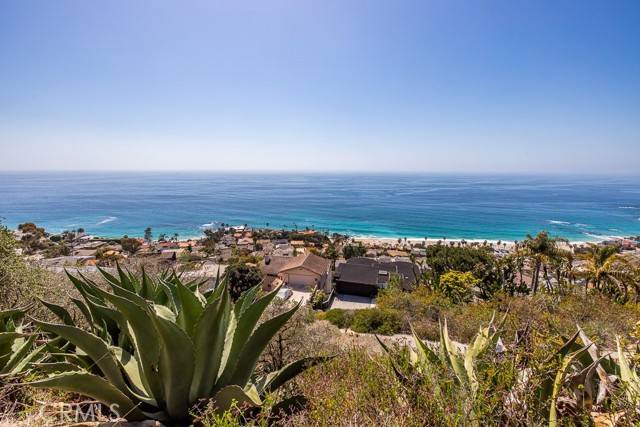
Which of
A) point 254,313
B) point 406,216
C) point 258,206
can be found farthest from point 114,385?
point 258,206

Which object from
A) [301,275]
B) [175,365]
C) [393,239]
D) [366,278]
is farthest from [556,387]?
[393,239]

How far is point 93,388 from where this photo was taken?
1.95m

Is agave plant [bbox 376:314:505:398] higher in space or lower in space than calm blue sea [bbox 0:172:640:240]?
higher

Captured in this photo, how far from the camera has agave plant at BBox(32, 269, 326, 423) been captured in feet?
6.24

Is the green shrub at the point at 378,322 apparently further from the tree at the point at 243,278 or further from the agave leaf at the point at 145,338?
the tree at the point at 243,278

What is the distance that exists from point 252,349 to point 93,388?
993mm

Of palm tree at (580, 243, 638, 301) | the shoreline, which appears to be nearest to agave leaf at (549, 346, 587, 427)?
palm tree at (580, 243, 638, 301)

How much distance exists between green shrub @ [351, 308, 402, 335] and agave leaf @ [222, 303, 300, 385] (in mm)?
9077

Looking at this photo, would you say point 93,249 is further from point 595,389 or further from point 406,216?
point 406,216

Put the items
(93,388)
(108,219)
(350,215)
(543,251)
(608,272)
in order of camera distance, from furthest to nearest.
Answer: (350,215) < (108,219) < (543,251) < (608,272) < (93,388)

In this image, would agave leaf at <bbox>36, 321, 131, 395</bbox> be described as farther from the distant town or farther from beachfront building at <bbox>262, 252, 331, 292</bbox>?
beachfront building at <bbox>262, 252, 331, 292</bbox>

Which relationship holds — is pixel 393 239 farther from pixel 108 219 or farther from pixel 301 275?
pixel 108 219

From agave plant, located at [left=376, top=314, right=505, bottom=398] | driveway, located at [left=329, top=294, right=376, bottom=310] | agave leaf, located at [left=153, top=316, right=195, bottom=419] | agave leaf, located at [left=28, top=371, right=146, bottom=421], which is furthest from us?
driveway, located at [left=329, top=294, right=376, bottom=310]

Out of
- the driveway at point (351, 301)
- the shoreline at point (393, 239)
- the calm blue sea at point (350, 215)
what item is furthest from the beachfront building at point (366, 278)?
the calm blue sea at point (350, 215)
